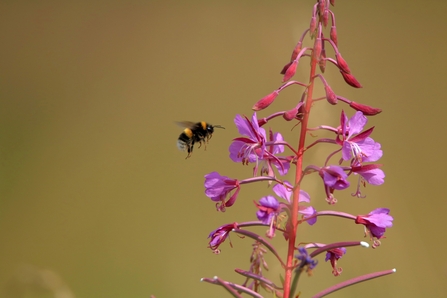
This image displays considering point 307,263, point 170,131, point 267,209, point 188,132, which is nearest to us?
point 307,263

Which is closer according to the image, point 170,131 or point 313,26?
point 313,26

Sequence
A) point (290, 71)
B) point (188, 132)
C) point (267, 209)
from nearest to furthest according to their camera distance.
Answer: point (267, 209) < point (290, 71) < point (188, 132)

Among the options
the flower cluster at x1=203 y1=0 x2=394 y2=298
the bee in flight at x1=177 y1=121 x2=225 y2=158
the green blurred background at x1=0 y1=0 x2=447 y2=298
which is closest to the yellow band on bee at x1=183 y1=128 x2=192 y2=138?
the bee in flight at x1=177 y1=121 x2=225 y2=158

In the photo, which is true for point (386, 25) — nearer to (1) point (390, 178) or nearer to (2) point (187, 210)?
(1) point (390, 178)

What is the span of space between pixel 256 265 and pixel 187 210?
2.62m

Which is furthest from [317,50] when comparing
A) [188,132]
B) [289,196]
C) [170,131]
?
[170,131]

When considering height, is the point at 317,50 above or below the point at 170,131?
below

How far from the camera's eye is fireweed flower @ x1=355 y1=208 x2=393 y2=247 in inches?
33.9

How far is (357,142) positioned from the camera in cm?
91

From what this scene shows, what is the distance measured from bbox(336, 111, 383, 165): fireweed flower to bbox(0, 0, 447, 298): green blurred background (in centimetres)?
200

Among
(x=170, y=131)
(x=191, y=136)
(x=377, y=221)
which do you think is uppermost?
(x=170, y=131)

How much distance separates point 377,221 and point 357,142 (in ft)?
0.52

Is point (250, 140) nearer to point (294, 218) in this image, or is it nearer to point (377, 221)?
point (294, 218)

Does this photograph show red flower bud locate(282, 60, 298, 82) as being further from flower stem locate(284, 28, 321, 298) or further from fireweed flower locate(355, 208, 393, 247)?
fireweed flower locate(355, 208, 393, 247)
